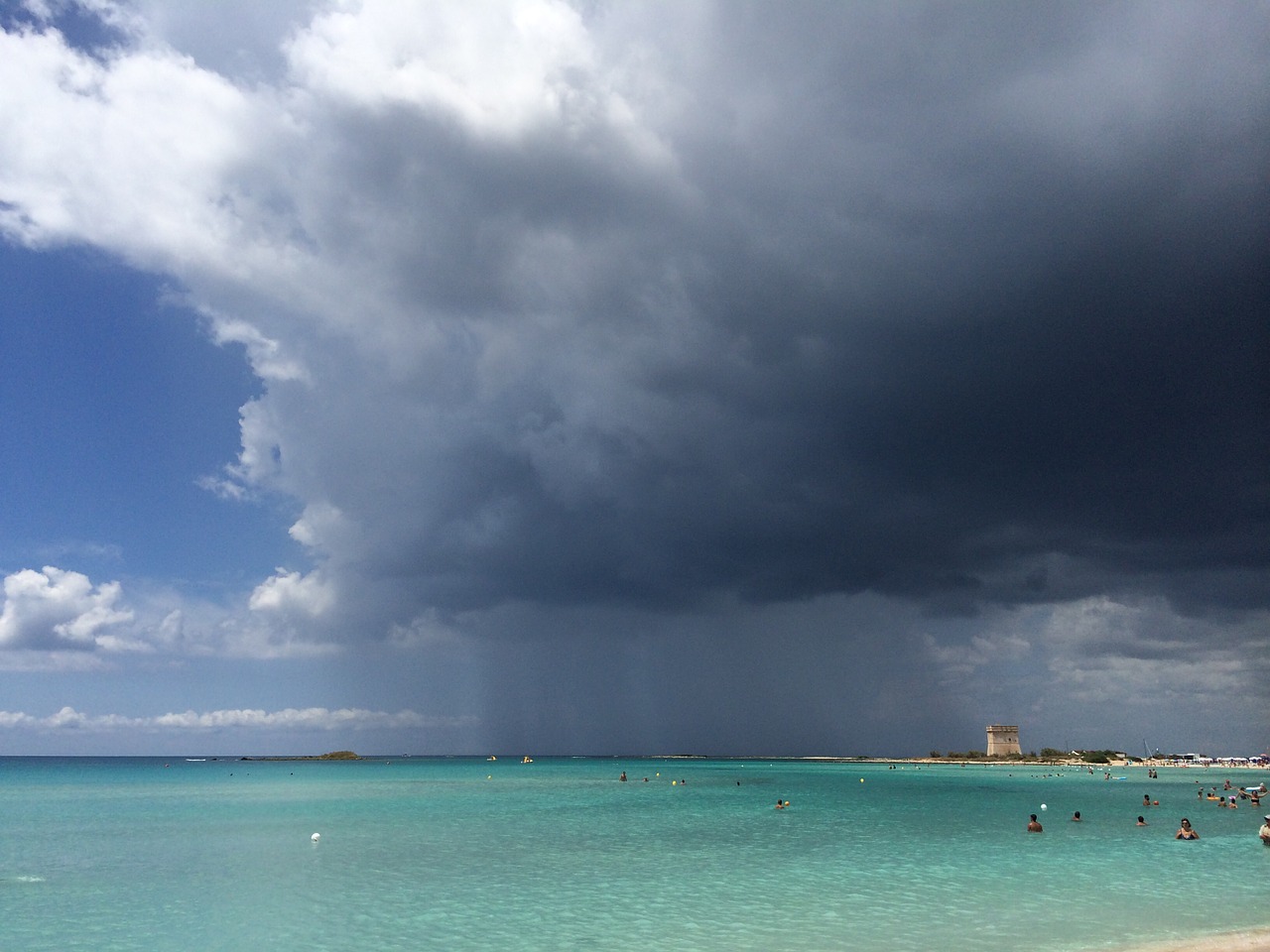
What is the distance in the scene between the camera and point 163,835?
157ft

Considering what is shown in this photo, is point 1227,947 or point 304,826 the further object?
point 304,826

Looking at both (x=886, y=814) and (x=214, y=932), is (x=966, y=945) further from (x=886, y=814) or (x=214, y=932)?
(x=886, y=814)

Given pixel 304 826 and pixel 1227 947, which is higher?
pixel 1227 947

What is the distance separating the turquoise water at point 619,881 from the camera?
23125 millimetres

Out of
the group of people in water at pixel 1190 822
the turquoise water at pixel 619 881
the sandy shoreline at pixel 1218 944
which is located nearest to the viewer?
the sandy shoreline at pixel 1218 944

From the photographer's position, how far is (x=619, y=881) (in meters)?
31.2

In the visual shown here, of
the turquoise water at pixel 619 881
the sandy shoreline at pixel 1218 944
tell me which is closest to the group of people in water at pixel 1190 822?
the turquoise water at pixel 619 881

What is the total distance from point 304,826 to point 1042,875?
141 feet

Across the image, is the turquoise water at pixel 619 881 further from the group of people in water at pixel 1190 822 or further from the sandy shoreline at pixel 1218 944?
the sandy shoreline at pixel 1218 944

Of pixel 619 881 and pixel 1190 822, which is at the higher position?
pixel 619 881

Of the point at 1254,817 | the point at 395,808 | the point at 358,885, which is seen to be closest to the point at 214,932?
the point at 358,885

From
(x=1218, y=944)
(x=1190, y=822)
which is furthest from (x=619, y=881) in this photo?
(x=1190, y=822)

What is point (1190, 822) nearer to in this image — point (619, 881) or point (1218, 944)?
point (1218, 944)

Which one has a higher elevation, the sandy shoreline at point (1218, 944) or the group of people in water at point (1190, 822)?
the sandy shoreline at point (1218, 944)
